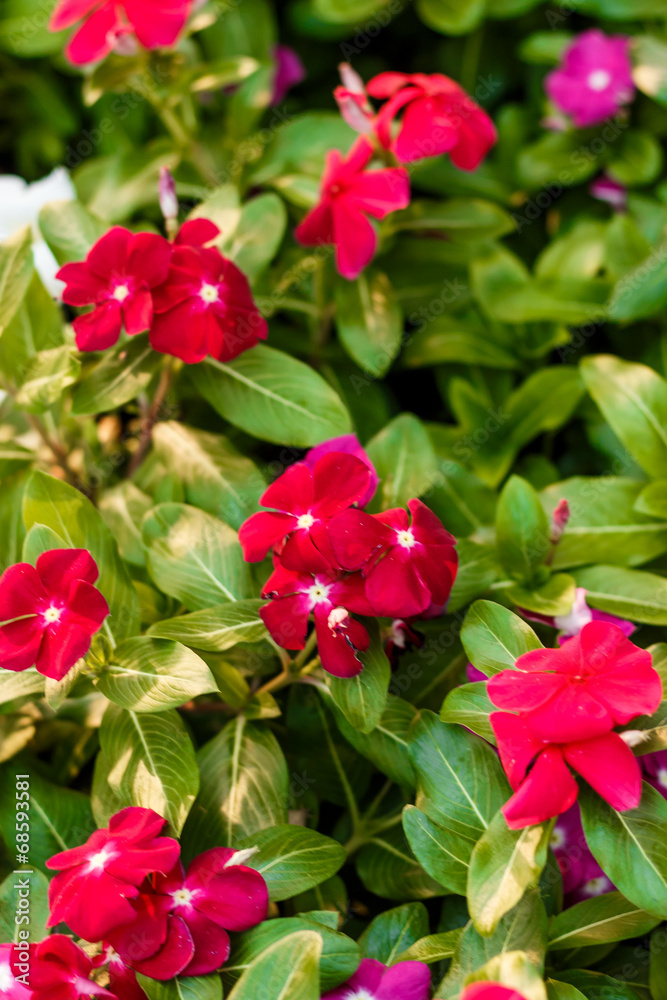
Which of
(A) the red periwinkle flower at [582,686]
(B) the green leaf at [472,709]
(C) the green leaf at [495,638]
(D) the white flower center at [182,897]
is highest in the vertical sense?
(A) the red periwinkle flower at [582,686]

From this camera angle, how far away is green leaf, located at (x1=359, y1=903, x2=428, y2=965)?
0.84m

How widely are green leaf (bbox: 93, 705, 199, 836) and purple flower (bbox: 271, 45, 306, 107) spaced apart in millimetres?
1249

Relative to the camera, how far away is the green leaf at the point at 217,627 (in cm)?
86

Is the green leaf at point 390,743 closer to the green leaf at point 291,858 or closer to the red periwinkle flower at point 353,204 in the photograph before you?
the green leaf at point 291,858

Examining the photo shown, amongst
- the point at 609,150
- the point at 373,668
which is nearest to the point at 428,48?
the point at 609,150

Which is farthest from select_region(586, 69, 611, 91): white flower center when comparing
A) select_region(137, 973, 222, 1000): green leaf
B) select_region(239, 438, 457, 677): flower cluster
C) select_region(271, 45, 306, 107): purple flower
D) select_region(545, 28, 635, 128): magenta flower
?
select_region(137, 973, 222, 1000): green leaf

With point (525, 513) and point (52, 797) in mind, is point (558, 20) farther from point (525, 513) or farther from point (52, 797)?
point (52, 797)

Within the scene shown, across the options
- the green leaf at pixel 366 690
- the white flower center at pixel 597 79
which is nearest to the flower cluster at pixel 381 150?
the white flower center at pixel 597 79

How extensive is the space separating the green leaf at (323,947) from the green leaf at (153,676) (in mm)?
231

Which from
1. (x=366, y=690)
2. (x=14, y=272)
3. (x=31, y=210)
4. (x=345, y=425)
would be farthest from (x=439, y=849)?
(x=31, y=210)

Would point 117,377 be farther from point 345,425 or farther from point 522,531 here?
point 522,531

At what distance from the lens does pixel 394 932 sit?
0.85 metres

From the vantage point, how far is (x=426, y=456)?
1.06 meters

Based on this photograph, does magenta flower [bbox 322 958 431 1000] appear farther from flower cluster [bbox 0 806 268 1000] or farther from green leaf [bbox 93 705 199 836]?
green leaf [bbox 93 705 199 836]
